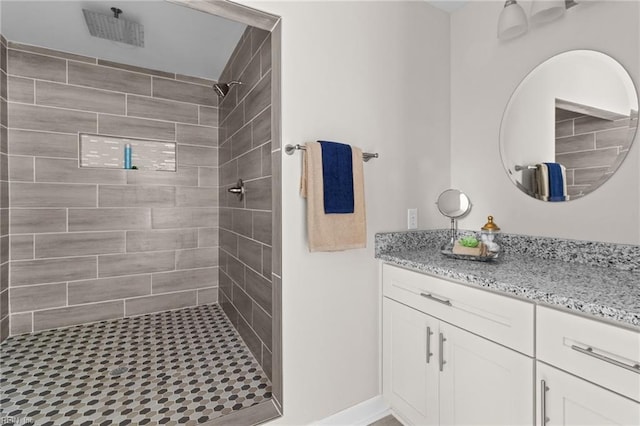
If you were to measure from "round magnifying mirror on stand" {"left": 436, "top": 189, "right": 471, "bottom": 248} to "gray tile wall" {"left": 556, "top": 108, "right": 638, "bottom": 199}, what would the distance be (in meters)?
0.54

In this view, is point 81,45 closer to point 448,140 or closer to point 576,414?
point 448,140

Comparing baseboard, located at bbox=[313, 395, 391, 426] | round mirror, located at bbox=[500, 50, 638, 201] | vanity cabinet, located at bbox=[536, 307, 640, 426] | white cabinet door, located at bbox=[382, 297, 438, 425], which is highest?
round mirror, located at bbox=[500, 50, 638, 201]

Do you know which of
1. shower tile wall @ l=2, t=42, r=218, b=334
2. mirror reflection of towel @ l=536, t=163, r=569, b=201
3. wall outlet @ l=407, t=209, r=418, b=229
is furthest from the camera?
shower tile wall @ l=2, t=42, r=218, b=334

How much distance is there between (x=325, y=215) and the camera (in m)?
1.50

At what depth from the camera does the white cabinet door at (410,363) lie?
1.43 m

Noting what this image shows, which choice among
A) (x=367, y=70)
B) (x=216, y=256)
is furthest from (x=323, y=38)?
(x=216, y=256)

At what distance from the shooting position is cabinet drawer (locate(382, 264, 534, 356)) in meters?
1.08

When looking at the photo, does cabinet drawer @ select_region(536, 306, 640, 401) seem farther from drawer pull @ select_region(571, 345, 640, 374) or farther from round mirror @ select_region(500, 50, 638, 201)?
round mirror @ select_region(500, 50, 638, 201)

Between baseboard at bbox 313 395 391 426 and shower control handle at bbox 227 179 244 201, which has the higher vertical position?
shower control handle at bbox 227 179 244 201

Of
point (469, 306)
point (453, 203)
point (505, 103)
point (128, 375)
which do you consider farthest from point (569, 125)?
point (128, 375)

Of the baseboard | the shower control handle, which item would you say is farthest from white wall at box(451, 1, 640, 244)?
the shower control handle

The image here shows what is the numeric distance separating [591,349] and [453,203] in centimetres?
121

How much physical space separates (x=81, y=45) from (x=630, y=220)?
3.83 meters

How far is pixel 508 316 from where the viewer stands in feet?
3.66
